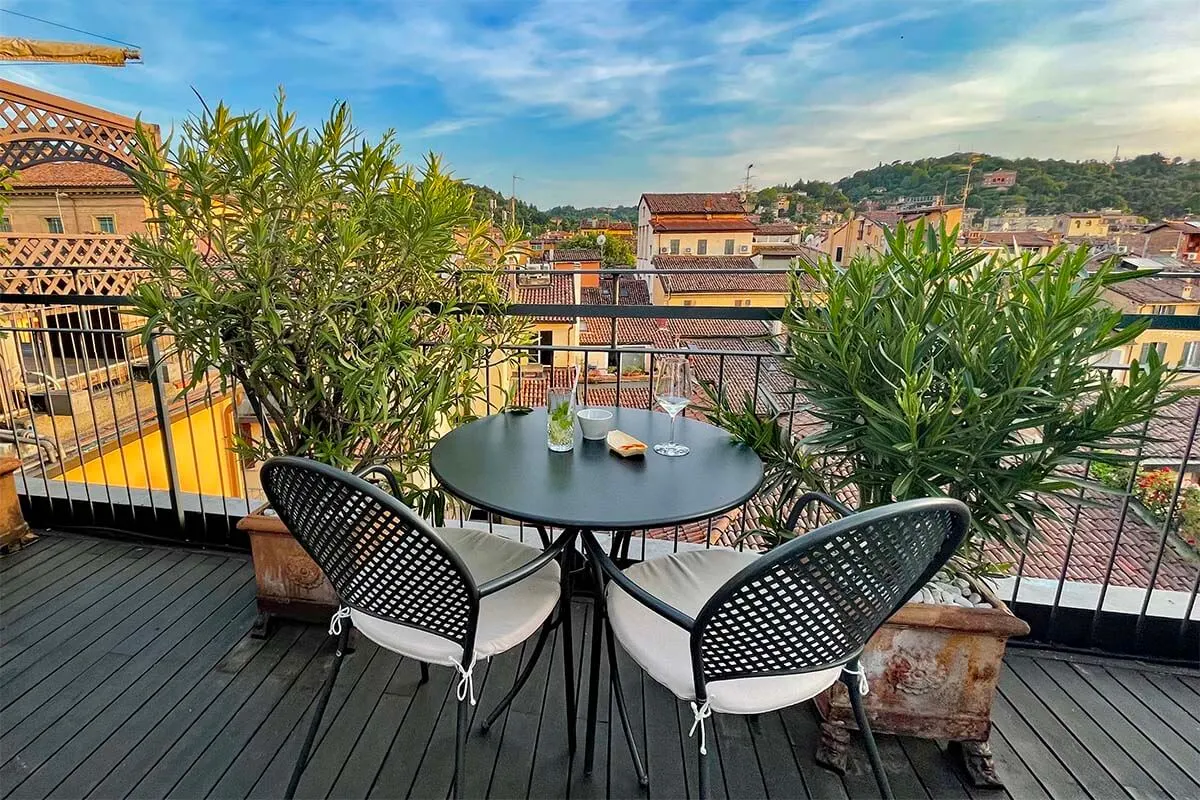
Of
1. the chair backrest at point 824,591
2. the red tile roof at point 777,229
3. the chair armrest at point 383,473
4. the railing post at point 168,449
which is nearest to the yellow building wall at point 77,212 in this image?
the railing post at point 168,449

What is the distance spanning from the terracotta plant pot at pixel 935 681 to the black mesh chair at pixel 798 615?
34 cm

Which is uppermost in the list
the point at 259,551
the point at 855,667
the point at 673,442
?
the point at 673,442

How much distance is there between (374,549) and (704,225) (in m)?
12.8

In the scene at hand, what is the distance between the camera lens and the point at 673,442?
1645 millimetres

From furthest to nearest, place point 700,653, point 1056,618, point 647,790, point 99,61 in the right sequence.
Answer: point 99,61, point 1056,618, point 647,790, point 700,653

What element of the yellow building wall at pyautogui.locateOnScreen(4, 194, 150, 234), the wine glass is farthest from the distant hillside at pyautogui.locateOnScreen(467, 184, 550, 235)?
the yellow building wall at pyautogui.locateOnScreen(4, 194, 150, 234)

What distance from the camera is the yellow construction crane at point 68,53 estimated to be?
7809 millimetres

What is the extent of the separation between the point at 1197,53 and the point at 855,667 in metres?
2.54

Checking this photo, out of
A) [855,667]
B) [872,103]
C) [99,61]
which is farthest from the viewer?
[99,61]

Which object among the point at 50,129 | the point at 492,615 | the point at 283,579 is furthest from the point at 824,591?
the point at 50,129

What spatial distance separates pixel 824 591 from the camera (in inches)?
37.3

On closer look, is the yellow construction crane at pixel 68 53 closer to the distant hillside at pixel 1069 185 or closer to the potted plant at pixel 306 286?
the potted plant at pixel 306 286

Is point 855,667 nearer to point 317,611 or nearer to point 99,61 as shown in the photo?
point 317,611

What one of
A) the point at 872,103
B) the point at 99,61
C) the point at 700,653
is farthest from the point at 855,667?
the point at 99,61
